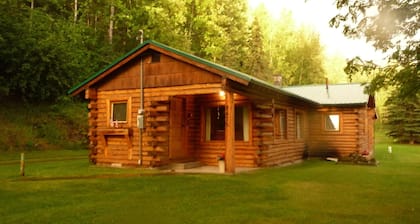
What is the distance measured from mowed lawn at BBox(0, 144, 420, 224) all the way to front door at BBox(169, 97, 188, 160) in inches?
111

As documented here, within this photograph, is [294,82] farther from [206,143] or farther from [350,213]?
[350,213]

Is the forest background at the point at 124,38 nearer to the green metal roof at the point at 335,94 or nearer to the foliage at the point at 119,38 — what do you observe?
the foliage at the point at 119,38

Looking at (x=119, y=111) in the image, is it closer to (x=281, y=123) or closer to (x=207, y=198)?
(x=281, y=123)

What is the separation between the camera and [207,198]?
27.8 ft

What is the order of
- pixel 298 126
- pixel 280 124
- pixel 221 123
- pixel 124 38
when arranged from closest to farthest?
pixel 221 123
pixel 280 124
pixel 298 126
pixel 124 38

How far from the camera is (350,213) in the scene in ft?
23.0

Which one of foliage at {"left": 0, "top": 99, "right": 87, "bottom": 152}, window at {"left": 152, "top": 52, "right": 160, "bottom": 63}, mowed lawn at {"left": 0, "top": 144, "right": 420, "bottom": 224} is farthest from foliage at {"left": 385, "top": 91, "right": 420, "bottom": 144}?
window at {"left": 152, "top": 52, "right": 160, "bottom": 63}

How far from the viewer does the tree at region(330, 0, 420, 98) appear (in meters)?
8.25

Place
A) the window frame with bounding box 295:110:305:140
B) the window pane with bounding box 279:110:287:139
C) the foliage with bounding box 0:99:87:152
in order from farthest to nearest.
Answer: the foliage with bounding box 0:99:87:152
the window frame with bounding box 295:110:305:140
the window pane with bounding box 279:110:287:139

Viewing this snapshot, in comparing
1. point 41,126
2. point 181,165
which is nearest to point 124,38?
point 41,126

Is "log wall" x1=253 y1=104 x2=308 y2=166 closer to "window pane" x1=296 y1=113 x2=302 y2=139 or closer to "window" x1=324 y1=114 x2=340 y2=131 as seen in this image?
"window pane" x1=296 y1=113 x2=302 y2=139

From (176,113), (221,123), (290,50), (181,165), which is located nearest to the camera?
(181,165)

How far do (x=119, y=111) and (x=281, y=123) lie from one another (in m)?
7.90

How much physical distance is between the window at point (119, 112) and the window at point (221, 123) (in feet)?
12.0
